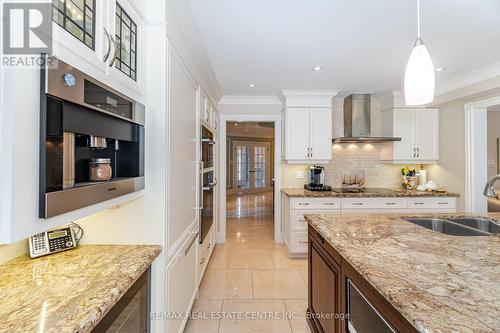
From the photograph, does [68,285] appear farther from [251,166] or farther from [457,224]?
[251,166]

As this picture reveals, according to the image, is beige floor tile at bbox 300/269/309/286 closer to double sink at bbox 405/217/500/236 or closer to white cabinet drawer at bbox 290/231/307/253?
white cabinet drawer at bbox 290/231/307/253

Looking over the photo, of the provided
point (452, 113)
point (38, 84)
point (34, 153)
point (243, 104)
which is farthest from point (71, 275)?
Result: point (452, 113)

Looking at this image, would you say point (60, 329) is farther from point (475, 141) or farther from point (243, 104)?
point (475, 141)

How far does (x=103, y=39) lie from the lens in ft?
3.34

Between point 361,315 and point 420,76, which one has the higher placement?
point 420,76

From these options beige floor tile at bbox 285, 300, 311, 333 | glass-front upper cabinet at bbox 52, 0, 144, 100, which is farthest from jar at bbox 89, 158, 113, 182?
beige floor tile at bbox 285, 300, 311, 333

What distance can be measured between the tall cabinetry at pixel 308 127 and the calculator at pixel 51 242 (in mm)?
2999

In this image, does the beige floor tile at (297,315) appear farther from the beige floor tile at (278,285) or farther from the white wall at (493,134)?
the white wall at (493,134)

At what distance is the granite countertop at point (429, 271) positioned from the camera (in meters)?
0.73

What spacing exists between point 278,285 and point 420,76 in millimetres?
2428

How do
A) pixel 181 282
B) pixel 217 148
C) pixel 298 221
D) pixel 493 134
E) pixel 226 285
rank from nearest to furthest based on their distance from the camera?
1. pixel 181 282
2. pixel 226 285
3. pixel 298 221
4. pixel 217 148
5. pixel 493 134

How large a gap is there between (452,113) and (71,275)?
479cm

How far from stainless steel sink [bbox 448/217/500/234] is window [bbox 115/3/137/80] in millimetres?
2579

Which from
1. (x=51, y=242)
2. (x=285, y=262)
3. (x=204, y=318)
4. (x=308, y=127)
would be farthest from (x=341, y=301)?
(x=308, y=127)
